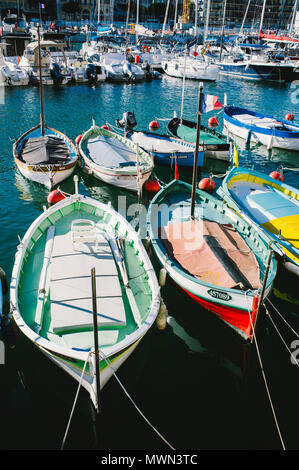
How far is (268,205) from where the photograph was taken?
19641 millimetres

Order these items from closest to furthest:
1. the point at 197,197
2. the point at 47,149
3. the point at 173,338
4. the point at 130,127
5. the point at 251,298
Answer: the point at 251,298 → the point at 173,338 → the point at 197,197 → the point at 47,149 → the point at 130,127

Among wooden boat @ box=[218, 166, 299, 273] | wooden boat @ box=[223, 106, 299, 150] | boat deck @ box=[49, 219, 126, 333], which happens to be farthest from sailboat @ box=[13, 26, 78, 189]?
wooden boat @ box=[223, 106, 299, 150]

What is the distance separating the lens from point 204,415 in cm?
1125

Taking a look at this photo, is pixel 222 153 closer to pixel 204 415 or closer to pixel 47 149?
pixel 47 149

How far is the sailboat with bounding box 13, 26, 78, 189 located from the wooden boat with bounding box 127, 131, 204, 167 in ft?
17.8

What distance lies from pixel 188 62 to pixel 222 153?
42943 mm

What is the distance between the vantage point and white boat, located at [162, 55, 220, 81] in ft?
206

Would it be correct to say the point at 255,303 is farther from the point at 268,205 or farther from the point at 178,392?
the point at 268,205

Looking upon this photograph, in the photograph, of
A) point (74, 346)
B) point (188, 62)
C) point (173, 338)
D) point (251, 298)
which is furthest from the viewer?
point (188, 62)

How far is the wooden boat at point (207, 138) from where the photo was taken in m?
28.7

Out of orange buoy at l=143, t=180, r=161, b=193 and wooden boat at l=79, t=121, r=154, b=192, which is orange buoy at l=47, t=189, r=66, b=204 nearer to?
wooden boat at l=79, t=121, r=154, b=192

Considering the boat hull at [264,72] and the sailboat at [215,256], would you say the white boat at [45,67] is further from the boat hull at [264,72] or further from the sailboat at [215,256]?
the sailboat at [215,256]
